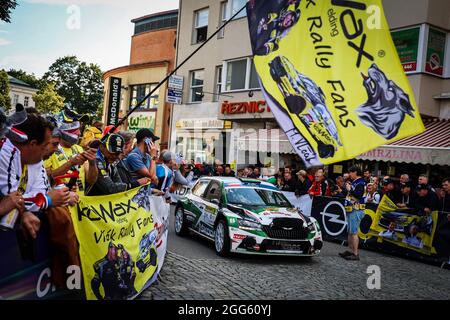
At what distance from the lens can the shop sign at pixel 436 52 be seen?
54.3 ft

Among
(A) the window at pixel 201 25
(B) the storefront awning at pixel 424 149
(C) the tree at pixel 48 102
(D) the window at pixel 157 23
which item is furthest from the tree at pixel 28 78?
(B) the storefront awning at pixel 424 149

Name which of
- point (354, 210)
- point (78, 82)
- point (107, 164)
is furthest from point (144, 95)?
point (78, 82)

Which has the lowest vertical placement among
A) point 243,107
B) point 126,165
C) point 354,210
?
point 354,210

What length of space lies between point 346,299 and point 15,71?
105m

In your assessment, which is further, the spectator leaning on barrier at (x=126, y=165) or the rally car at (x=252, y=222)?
the rally car at (x=252, y=222)

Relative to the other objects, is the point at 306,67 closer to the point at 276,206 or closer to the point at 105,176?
the point at 105,176

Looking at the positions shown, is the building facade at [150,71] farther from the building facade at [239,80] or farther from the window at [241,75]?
the window at [241,75]

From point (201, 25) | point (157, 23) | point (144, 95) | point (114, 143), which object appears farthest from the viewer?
point (157, 23)

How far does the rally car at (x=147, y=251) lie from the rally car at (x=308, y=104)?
7.60 ft

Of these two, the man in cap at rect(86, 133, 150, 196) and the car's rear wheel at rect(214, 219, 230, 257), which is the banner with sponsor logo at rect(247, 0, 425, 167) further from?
the car's rear wheel at rect(214, 219, 230, 257)

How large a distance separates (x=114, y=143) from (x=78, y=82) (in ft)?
270

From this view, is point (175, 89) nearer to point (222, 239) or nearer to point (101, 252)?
point (222, 239)

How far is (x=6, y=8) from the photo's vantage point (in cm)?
1964

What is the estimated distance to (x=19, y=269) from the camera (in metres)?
3.44
